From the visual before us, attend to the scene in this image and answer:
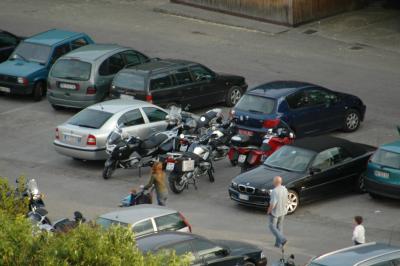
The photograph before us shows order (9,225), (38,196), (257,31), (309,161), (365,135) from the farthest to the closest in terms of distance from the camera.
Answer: (257,31) → (365,135) → (309,161) → (38,196) → (9,225)

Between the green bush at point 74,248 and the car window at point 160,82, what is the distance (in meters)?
16.6

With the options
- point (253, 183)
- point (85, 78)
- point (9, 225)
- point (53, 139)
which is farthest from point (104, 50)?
point (9, 225)

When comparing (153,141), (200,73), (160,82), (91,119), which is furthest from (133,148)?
(200,73)

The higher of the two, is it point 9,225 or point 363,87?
point 9,225

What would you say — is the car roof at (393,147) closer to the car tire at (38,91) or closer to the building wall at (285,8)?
the car tire at (38,91)

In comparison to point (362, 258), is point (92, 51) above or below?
below

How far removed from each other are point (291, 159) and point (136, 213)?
16.4 ft

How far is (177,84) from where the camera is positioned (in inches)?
1164

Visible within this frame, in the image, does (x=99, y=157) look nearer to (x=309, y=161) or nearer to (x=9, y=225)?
(x=309, y=161)

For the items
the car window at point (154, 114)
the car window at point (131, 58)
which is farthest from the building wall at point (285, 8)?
the car window at point (154, 114)

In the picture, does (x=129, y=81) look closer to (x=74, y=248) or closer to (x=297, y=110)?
(x=297, y=110)

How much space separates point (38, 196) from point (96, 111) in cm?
505

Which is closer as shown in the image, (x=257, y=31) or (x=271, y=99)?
(x=271, y=99)

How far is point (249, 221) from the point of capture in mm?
22359
